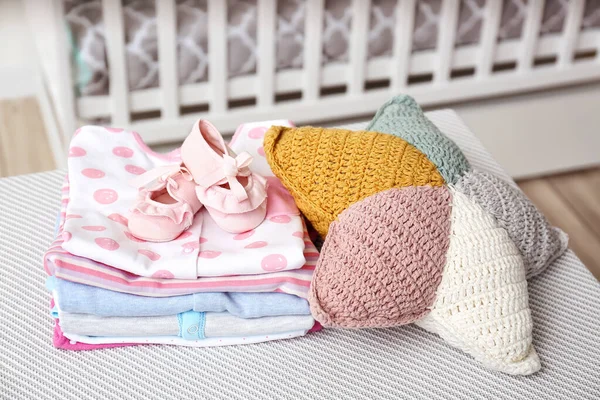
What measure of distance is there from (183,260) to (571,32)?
1.29 metres

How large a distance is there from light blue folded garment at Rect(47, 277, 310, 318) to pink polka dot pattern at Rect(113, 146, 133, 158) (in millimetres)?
231

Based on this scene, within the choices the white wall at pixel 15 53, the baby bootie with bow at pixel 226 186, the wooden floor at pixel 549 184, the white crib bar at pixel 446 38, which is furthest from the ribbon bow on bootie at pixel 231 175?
the white wall at pixel 15 53

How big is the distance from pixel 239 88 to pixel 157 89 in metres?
0.18

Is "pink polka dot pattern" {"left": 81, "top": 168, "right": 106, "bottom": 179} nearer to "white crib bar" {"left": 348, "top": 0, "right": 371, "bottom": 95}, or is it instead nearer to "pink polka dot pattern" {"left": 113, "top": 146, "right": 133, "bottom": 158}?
"pink polka dot pattern" {"left": 113, "top": 146, "right": 133, "bottom": 158}

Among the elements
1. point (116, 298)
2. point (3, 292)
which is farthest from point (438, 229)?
point (3, 292)

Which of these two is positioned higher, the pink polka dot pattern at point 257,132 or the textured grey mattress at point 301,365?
the pink polka dot pattern at point 257,132

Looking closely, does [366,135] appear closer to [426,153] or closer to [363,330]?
[426,153]

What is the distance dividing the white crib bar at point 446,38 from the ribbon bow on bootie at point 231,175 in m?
0.87

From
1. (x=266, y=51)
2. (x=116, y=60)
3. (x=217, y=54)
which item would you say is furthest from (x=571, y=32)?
(x=116, y=60)

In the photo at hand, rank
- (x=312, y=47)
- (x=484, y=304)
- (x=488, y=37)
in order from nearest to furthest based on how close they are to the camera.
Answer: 1. (x=484, y=304)
2. (x=312, y=47)
3. (x=488, y=37)

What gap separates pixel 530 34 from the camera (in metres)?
1.70

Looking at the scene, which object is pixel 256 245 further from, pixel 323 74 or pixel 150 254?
pixel 323 74

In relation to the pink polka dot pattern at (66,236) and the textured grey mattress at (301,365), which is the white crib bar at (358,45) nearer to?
the textured grey mattress at (301,365)

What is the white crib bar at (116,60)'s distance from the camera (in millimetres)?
1393
